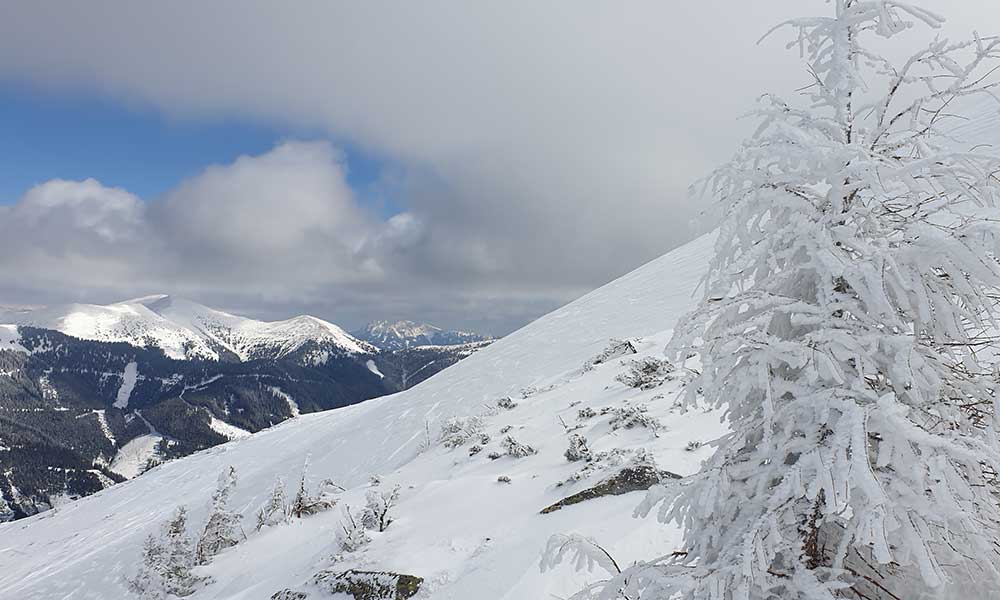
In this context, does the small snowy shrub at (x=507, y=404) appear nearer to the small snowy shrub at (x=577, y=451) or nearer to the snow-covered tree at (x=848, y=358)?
the small snowy shrub at (x=577, y=451)

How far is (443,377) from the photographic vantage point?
113 ft

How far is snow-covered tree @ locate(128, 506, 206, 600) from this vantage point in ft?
39.6

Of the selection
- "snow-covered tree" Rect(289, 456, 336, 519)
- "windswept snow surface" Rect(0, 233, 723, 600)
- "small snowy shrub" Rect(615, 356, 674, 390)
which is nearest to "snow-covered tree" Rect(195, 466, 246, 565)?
"windswept snow surface" Rect(0, 233, 723, 600)

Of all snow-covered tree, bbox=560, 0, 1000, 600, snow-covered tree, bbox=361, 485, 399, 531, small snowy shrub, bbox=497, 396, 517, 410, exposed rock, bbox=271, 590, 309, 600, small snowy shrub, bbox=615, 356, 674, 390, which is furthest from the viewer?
small snowy shrub, bbox=497, 396, 517, 410

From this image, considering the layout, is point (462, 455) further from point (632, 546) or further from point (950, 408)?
point (950, 408)

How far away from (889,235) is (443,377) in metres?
32.7

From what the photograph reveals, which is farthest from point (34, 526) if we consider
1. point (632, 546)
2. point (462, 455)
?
point (632, 546)

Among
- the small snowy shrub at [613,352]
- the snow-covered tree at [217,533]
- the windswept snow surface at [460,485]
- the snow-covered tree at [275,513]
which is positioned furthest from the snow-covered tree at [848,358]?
the small snowy shrub at [613,352]

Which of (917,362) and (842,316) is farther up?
(842,316)

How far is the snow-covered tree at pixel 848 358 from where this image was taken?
8.43 feet

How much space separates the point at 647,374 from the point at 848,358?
16.0 metres

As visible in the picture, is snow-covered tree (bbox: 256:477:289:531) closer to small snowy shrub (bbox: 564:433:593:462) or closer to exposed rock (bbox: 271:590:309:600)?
exposed rock (bbox: 271:590:309:600)

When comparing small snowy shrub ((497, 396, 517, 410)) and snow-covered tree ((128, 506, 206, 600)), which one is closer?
snow-covered tree ((128, 506, 206, 600))

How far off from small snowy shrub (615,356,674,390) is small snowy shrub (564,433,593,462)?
5426mm
